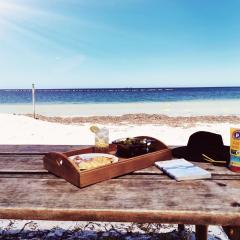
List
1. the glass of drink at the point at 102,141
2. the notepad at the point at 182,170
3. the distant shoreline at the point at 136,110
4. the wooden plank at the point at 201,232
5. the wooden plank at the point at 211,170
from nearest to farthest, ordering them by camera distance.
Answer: the notepad at the point at 182,170 → the wooden plank at the point at 211,170 → the glass of drink at the point at 102,141 → the wooden plank at the point at 201,232 → the distant shoreline at the point at 136,110

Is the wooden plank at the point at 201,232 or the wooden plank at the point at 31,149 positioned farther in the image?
the wooden plank at the point at 31,149

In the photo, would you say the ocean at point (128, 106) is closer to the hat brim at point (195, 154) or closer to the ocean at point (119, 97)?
the ocean at point (119, 97)

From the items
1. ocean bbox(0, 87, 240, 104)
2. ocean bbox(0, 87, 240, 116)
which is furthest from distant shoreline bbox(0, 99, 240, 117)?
ocean bbox(0, 87, 240, 104)

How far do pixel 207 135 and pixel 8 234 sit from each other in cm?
215

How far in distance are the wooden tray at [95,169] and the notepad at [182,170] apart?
0.08 meters

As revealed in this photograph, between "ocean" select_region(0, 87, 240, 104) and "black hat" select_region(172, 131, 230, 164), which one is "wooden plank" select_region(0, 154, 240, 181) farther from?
"ocean" select_region(0, 87, 240, 104)

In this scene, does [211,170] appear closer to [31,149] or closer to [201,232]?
[201,232]

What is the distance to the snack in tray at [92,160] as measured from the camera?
167cm

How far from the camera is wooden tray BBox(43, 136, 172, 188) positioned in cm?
156

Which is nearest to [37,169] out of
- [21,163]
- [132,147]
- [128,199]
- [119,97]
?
[21,163]

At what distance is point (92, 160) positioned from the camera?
69.4 inches

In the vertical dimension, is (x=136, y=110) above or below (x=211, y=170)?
below

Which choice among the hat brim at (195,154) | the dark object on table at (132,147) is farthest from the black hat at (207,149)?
the dark object on table at (132,147)

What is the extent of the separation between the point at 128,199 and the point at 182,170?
1.56ft
